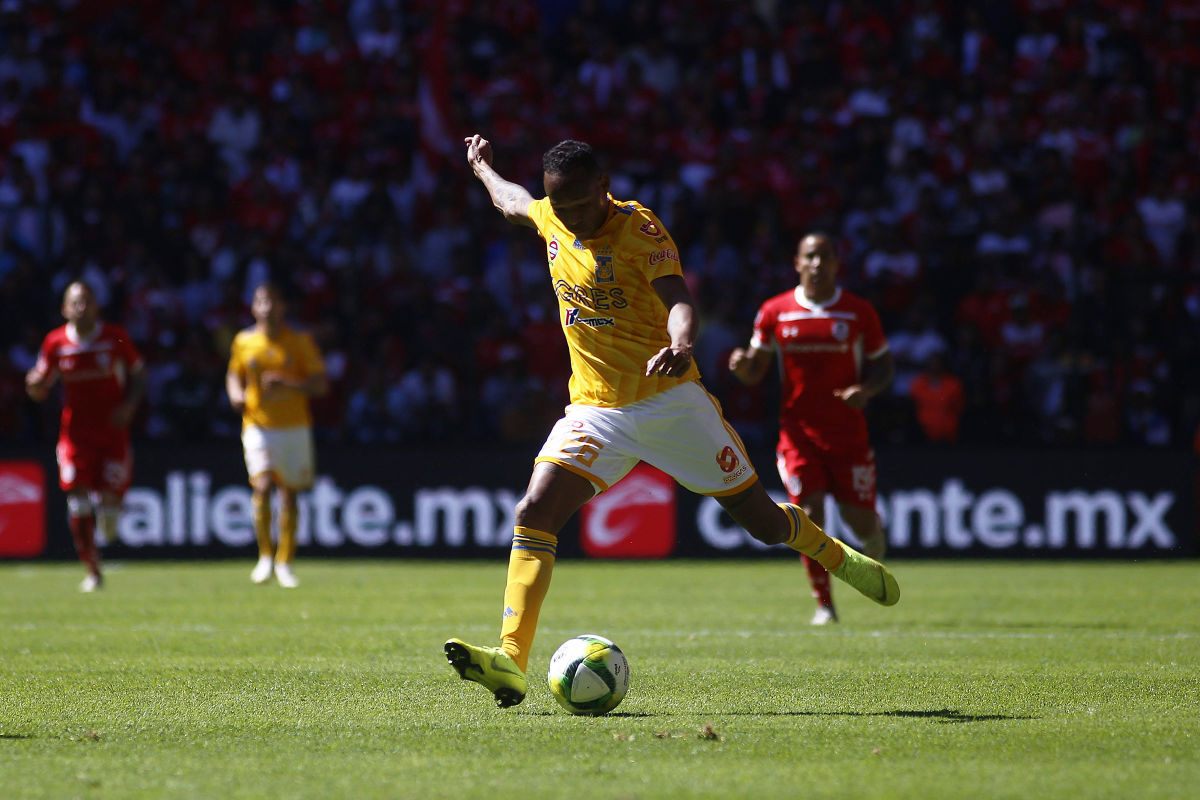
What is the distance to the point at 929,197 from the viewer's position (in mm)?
18266

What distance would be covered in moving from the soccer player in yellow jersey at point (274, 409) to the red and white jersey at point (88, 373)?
1.01m

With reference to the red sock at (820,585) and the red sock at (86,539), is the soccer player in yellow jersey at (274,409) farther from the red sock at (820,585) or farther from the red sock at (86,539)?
the red sock at (820,585)

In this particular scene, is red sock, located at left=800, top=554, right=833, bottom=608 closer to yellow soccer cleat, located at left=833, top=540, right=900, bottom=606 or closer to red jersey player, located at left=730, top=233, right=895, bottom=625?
red jersey player, located at left=730, top=233, right=895, bottom=625

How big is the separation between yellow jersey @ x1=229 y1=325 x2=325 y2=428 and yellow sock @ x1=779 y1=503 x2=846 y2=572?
23.4 ft

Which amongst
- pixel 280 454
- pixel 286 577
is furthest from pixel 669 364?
pixel 280 454

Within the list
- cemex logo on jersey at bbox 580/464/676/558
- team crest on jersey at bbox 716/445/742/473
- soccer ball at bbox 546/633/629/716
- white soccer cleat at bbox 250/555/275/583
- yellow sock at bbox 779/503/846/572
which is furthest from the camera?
cemex logo on jersey at bbox 580/464/676/558

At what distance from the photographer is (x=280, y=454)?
13.2m

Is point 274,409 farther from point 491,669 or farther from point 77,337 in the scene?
point 491,669

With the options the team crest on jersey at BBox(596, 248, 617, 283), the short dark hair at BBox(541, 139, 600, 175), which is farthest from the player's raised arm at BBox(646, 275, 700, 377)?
the short dark hair at BBox(541, 139, 600, 175)

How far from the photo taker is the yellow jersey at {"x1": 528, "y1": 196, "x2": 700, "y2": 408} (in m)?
6.23

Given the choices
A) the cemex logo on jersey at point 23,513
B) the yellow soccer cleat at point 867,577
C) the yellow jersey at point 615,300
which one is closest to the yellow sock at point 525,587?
the yellow jersey at point 615,300

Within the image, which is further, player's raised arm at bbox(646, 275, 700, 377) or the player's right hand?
the player's right hand

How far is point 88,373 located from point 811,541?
7.89 metres

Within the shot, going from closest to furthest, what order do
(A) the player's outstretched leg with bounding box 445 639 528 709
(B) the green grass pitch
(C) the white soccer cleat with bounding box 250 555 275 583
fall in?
(B) the green grass pitch < (A) the player's outstretched leg with bounding box 445 639 528 709 < (C) the white soccer cleat with bounding box 250 555 275 583
